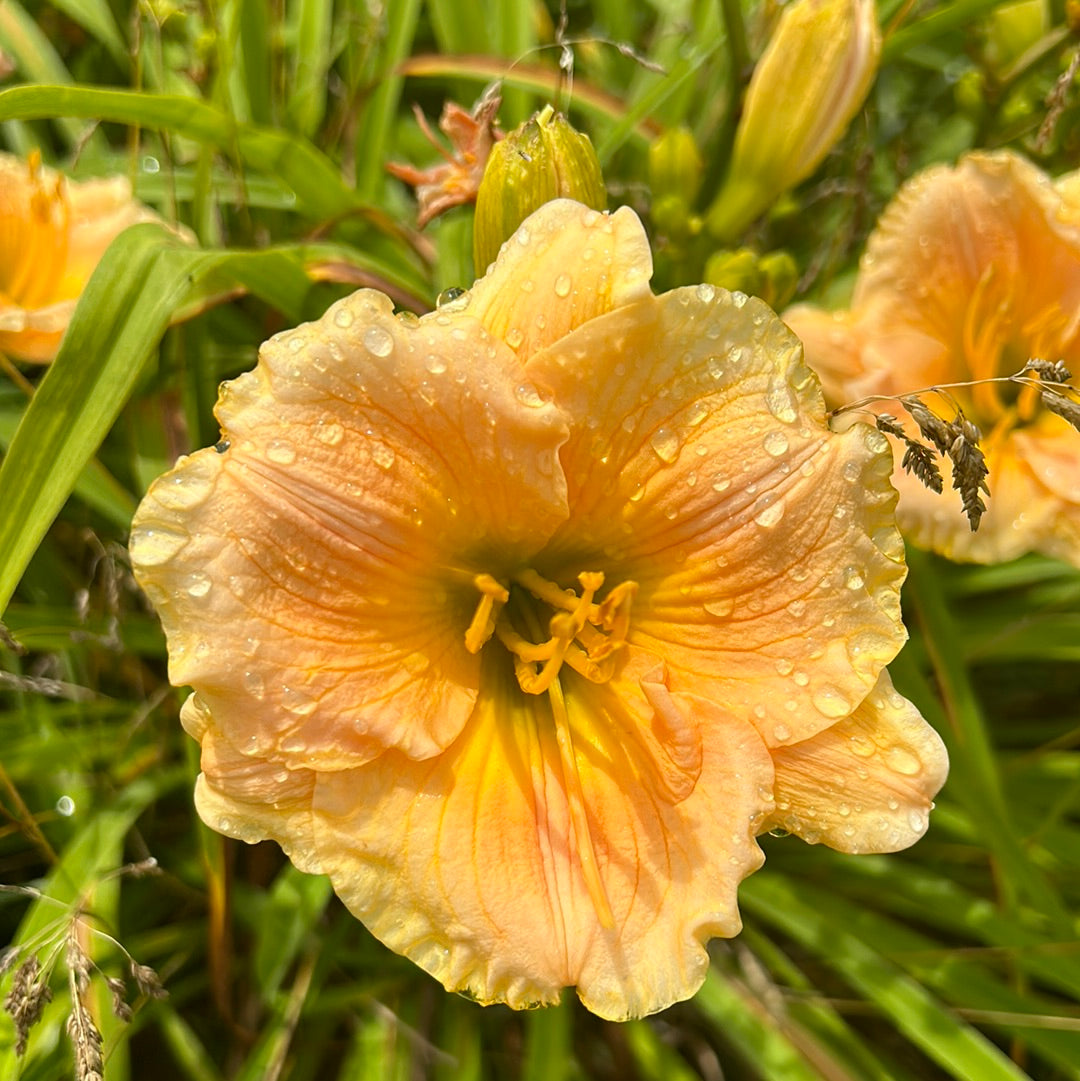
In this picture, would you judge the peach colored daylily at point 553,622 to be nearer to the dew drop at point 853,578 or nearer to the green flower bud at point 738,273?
the dew drop at point 853,578

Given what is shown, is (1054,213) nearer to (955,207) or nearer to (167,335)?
(955,207)

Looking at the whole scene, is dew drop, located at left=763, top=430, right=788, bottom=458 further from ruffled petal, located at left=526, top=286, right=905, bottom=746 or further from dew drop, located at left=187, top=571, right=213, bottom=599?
dew drop, located at left=187, top=571, right=213, bottom=599

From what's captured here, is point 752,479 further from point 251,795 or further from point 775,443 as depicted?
point 251,795

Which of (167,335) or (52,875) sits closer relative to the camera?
(52,875)

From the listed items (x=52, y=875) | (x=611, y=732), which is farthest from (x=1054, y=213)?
(x=52, y=875)

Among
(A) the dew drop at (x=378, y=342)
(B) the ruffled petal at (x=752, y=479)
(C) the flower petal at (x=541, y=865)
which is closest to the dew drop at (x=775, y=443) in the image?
(B) the ruffled petal at (x=752, y=479)

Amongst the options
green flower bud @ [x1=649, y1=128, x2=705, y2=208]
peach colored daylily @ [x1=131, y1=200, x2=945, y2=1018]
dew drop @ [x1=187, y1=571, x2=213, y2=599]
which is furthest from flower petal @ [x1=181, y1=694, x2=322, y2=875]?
green flower bud @ [x1=649, y1=128, x2=705, y2=208]
